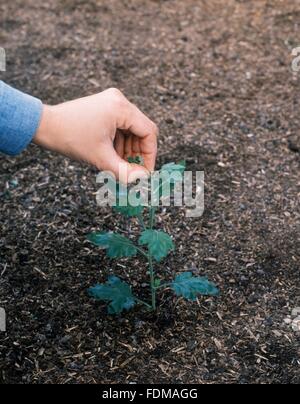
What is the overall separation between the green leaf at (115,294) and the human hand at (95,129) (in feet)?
1.22

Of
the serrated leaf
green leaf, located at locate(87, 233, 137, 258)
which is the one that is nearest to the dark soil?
green leaf, located at locate(87, 233, 137, 258)

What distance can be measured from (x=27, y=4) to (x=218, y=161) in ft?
6.18

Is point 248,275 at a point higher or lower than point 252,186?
lower

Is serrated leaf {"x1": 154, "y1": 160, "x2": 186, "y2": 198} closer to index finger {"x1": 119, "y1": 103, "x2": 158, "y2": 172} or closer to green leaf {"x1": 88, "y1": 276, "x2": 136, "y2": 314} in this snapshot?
index finger {"x1": 119, "y1": 103, "x2": 158, "y2": 172}

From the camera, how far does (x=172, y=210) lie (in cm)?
245

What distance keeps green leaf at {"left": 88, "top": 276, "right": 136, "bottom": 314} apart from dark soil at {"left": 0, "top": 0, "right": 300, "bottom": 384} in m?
0.12

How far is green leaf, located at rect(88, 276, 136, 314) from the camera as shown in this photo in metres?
1.87

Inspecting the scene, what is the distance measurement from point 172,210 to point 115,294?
2.11 feet

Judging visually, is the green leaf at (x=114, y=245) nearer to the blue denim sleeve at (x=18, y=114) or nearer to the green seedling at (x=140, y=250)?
the green seedling at (x=140, y=250)

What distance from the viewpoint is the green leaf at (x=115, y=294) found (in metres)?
1.87

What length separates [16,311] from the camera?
205 centimetres

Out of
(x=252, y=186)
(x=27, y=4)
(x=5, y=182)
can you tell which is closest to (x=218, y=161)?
(x=252, y=186)

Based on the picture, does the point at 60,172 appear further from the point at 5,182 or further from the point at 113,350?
the point at 113,350

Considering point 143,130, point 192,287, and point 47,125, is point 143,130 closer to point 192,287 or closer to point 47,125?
point 47,125
